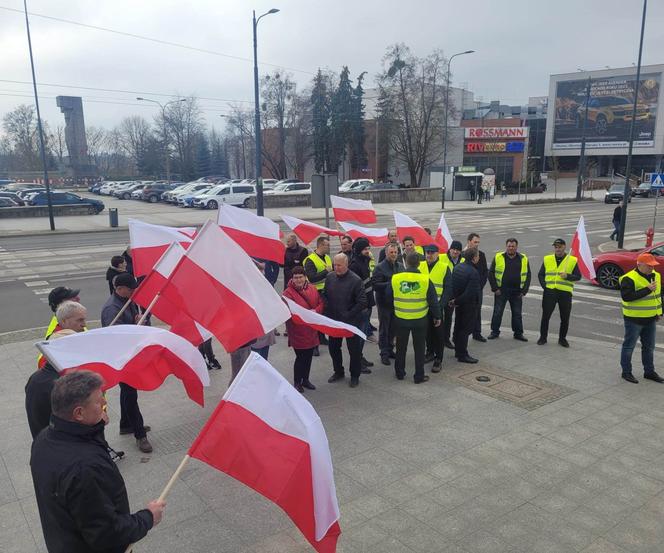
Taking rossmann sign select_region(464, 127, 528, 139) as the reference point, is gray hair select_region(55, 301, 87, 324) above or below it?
Result: below

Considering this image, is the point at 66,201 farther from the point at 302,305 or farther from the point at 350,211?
the point at 302,305

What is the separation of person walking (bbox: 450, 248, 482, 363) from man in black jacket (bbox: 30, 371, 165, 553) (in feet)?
21.2

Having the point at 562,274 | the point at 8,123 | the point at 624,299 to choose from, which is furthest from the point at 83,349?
the point at 8,123

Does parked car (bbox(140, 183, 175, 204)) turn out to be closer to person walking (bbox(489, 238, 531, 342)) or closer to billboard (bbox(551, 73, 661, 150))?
person walking (bbox(489, 238, 531, 342))

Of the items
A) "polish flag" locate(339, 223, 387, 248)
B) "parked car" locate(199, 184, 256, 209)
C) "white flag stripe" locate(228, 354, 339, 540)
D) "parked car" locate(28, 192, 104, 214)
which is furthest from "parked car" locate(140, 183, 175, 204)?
"white flag stripe" locate(228, 354, 339, 540)

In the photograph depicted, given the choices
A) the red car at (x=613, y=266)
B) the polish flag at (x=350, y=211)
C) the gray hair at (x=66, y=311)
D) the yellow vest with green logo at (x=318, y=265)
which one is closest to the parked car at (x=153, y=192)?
the polish flag at (x=350, y=211)

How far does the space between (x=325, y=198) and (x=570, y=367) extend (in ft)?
27.7

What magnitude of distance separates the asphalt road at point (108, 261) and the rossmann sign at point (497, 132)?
1152 inches

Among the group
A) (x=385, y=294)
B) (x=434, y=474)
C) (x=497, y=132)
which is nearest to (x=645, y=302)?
(x=385, y=294)

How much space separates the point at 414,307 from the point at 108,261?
1463cm

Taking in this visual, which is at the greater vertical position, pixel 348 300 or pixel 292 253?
pixel 292 253

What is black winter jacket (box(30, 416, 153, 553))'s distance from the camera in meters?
2.59

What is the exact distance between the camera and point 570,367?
27.2 ft

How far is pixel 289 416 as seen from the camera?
10.9ft
